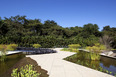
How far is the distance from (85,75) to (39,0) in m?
14.0

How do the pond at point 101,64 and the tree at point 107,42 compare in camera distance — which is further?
the tree at point 107,42

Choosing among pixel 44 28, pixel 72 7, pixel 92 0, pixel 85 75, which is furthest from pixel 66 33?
pixel 85 75

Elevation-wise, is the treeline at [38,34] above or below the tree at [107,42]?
above

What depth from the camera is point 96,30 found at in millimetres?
31672

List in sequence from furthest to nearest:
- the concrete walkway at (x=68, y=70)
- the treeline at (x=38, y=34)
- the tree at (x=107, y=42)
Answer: the treeline at (x=38, y=34)
the tree at (x=107, y=42)
the concrete walkway at (x=68, y=70)

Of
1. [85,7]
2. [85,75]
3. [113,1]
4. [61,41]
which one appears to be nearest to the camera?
[85,75]

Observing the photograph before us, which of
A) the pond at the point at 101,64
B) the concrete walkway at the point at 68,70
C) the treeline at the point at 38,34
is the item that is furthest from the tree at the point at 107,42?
the concrete walkway at the point at 68,70

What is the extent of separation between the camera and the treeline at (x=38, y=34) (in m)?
17.3

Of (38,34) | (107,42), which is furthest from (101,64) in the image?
(38,34)

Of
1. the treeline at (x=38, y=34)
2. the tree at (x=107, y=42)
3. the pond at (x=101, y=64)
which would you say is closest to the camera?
the pond at (x=101, y=64)

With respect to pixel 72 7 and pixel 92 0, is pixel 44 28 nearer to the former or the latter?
pixel 72 7

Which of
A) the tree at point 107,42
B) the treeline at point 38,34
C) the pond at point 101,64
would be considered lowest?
the pond at point 101,64

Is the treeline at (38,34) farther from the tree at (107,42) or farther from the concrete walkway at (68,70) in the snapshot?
the concrete walkway at (68,70)

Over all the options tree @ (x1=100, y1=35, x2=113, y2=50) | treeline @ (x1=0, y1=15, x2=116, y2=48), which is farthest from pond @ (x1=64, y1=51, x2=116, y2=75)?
treeline @ (x1=0, y1=15, x2=116, y2=48)
